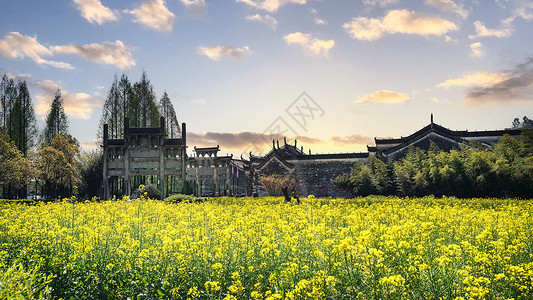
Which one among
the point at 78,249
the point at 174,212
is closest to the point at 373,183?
the point at 174,212

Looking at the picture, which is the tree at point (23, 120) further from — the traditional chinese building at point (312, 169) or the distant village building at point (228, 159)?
the traditional chinese building at point (312, 169)

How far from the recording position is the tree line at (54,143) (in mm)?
33312

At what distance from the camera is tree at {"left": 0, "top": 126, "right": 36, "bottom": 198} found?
104ft

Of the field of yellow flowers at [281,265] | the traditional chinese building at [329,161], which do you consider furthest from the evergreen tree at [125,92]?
the field of yellow flowers at [281,265]

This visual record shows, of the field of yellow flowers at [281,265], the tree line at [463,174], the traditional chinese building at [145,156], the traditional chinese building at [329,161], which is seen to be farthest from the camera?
the traditional chinese building at [329,161]

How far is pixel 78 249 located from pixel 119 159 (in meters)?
23.2

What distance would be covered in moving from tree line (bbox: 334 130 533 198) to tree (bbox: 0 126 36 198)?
2828 cm

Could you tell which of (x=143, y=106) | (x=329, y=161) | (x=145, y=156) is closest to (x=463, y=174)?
(x=329, y=161)

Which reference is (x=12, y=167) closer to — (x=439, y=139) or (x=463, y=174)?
(x=463, y=174)

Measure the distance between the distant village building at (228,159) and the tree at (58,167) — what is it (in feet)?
18.5

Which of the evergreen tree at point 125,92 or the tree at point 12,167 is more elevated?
the evergreen tree at point 125,92

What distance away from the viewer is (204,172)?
36031mm

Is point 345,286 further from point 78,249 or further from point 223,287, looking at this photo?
point 78,249

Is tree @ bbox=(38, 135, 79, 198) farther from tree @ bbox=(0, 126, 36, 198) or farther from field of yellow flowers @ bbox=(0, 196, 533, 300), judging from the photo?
field of yellow flowers @ bbox=(0, 196, 533, 300)
